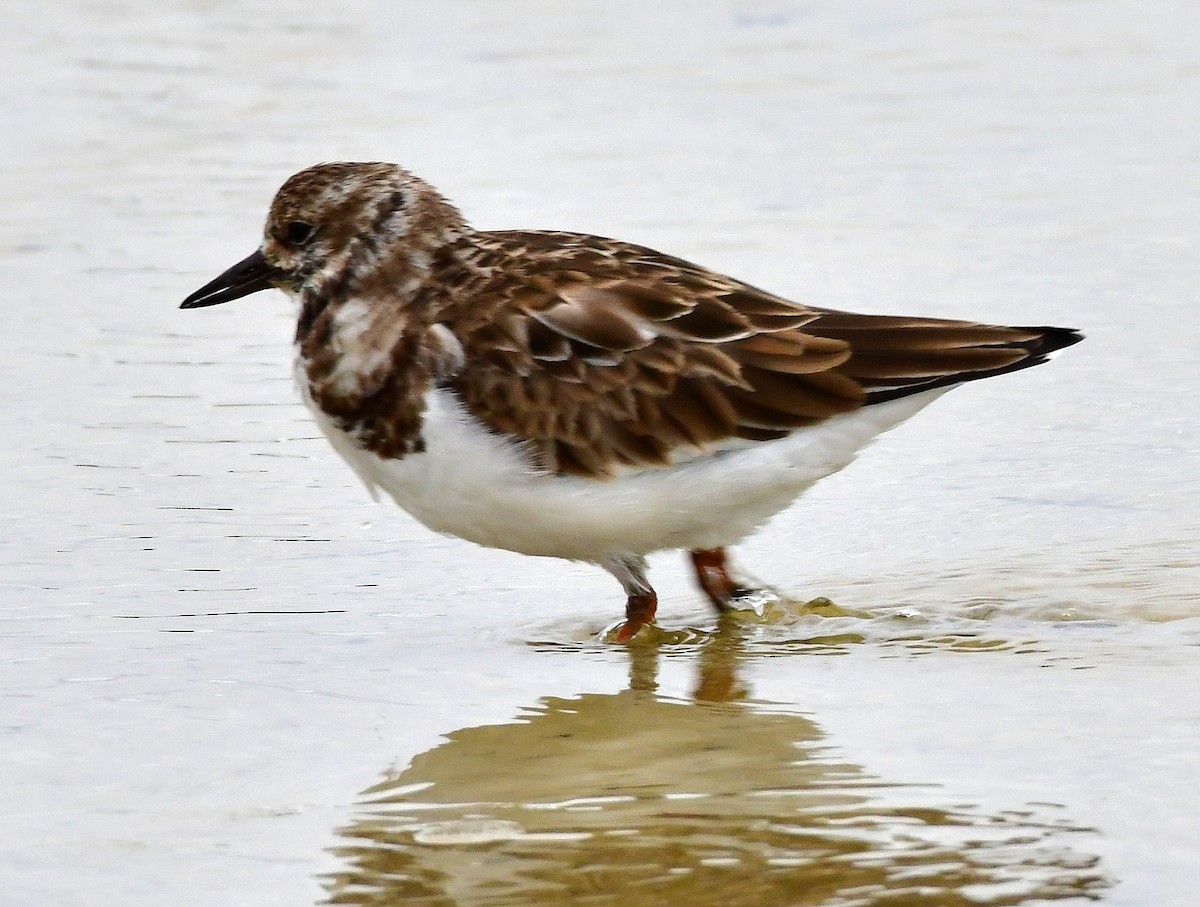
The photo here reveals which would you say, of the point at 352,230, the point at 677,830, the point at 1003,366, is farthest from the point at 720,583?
the point at 677,830

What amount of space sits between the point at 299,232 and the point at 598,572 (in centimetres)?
150

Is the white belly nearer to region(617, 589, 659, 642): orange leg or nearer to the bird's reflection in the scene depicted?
region(617, 589, 659, 642): orange leg

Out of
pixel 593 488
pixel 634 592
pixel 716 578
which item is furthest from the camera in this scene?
pixel 716 578

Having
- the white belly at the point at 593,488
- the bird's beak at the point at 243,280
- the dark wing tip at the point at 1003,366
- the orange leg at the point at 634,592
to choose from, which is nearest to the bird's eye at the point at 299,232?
the bird's beak at the point at 243,280

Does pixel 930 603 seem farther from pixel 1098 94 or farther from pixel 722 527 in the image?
pixel 1098 94

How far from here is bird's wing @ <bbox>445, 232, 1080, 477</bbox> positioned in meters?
5.68

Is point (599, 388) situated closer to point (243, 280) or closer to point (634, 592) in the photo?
point (634, 592)

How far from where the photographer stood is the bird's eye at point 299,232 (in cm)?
606

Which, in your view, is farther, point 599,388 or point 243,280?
point 243,280

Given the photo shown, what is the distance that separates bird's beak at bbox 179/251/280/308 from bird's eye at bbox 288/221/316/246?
14 centimetres

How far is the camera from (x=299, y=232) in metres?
6.08

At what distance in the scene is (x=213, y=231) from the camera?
9.63 m

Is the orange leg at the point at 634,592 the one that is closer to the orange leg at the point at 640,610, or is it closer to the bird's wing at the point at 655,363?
the orange leg at the point at 640,610

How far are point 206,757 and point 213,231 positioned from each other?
5.16 m
